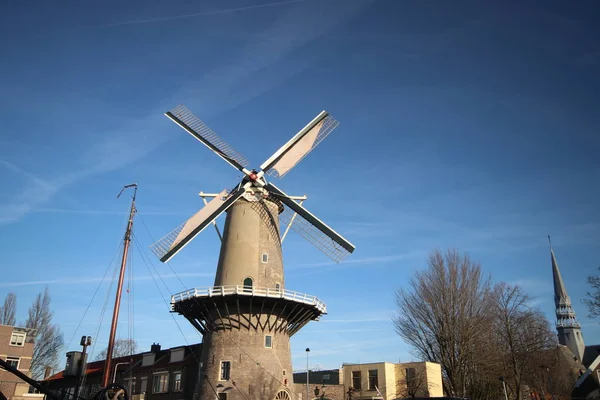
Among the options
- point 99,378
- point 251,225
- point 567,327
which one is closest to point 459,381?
point 251,225

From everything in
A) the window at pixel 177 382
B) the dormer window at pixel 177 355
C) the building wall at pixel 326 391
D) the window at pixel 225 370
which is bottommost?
the building wall at pixel 326 391

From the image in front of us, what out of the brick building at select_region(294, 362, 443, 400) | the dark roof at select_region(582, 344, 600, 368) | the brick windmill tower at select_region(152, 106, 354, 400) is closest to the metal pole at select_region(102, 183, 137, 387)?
the brick windmill tower at select_region(152, 106, 354, 400)

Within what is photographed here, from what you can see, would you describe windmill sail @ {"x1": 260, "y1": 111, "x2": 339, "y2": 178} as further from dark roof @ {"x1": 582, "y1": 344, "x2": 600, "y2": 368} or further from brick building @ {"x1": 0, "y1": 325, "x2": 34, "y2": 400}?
dark roof @ {"x1": 582, "y1": 344, "x2": 600, "y2": 368}

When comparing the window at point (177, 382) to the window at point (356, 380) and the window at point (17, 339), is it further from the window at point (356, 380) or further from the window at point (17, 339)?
the window at point (17, 339)

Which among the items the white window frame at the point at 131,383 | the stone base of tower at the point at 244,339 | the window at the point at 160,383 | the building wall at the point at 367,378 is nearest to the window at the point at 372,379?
the building wall at the point at 367,378

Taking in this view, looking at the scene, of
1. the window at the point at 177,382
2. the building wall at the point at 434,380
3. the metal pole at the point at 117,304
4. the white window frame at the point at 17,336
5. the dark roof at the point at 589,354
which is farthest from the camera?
the dark roof at the point at 589,354

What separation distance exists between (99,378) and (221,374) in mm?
20958

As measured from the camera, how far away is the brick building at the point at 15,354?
120 feet

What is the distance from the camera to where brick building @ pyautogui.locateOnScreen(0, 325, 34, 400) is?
120ft

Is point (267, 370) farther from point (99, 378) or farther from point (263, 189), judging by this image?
point (99, 378)

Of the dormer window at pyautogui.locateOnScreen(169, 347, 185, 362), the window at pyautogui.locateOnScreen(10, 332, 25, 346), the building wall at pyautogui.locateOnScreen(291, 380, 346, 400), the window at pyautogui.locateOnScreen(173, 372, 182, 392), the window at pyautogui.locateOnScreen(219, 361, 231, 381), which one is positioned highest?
the window at pyautogui.locateOnScreen(10, 332, 25, 346)

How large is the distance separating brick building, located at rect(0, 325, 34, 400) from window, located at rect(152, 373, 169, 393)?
10.5 meters

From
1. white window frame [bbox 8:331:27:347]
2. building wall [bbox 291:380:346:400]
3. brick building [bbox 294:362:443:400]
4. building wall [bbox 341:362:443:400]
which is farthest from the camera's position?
white window frame [bbox 8:331:27:347]

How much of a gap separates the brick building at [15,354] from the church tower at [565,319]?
104907 mm
